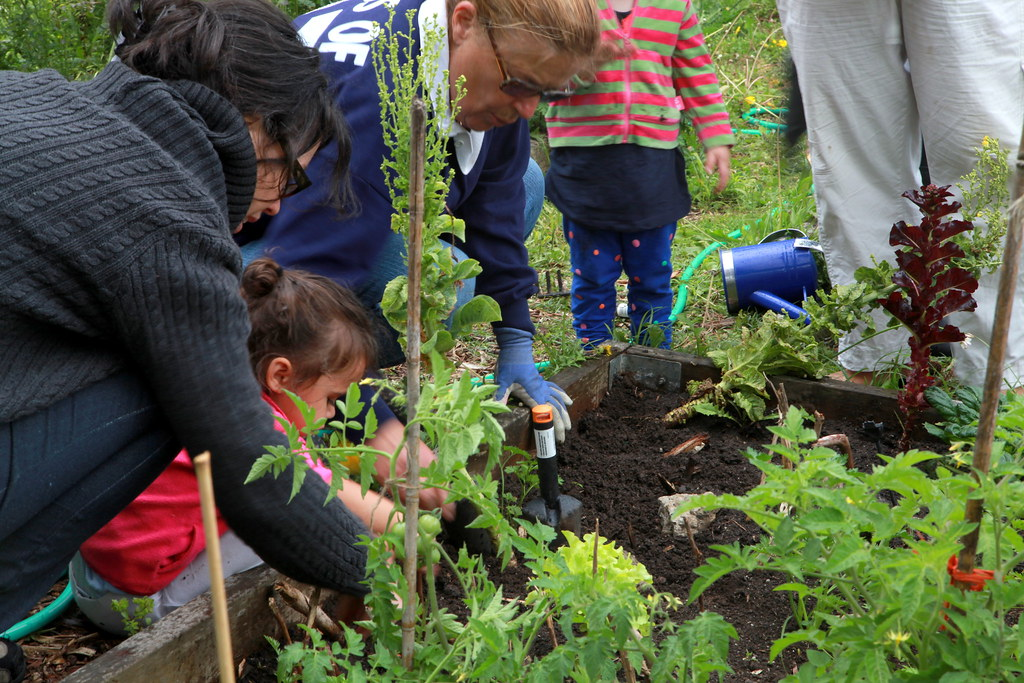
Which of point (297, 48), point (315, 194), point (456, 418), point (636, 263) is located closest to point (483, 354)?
point (636, 263)

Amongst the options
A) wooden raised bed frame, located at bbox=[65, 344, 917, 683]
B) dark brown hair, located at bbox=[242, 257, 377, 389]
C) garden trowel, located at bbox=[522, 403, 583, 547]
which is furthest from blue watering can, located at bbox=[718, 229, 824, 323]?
dark brown hair, located at bbox=[242, 257, 377, 389]

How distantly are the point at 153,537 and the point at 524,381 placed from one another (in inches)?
44.8

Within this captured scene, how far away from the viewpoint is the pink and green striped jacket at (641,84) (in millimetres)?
3389

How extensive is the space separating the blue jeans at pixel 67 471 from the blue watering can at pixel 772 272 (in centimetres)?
→ 258

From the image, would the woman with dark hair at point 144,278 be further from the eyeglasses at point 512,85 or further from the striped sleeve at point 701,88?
the striped sleeve at point 701,88

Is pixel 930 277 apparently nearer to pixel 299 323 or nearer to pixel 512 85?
pixel 512 85

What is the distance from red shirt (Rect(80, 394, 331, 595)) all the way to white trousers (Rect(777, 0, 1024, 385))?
1.84 metres

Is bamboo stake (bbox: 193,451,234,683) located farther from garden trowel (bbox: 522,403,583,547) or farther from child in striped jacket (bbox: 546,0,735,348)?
child in striped jacket (bbox: 546,0,735,348)

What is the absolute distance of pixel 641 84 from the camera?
340 centimetres

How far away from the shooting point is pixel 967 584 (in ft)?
3.65

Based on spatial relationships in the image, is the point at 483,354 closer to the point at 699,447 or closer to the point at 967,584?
the point at 699,447

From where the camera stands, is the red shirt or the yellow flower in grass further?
the red shirt

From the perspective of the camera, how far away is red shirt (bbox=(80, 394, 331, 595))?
6.12ft

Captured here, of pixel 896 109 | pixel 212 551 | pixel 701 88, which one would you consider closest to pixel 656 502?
pixel 896 109
